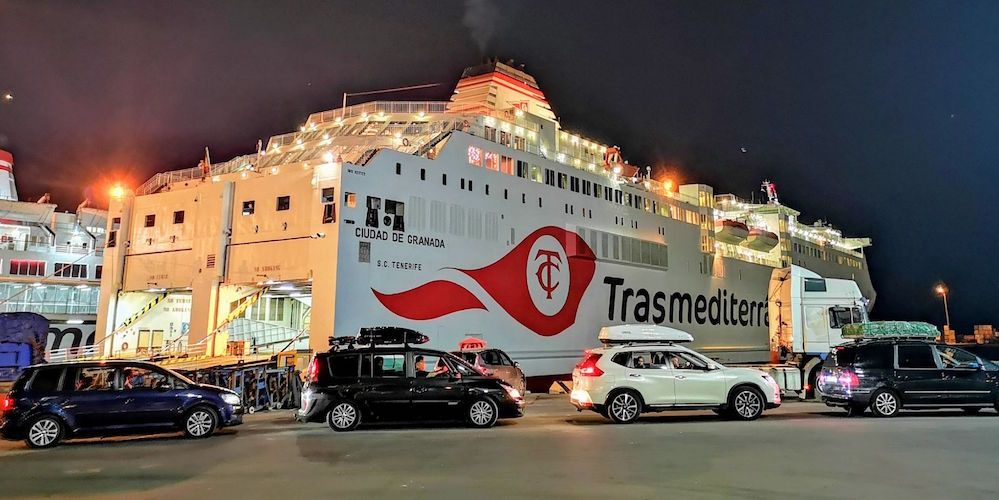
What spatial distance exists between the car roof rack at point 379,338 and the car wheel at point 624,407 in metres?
3.72

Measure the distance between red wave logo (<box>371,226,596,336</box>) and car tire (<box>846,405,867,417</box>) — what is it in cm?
1132

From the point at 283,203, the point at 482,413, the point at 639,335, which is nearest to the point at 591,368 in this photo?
the point at 482,413

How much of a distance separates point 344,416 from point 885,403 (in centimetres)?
918

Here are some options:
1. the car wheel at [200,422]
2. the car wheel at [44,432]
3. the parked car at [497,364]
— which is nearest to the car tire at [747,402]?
the parked car at [497,364]

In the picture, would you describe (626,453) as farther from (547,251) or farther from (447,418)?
(547,251)

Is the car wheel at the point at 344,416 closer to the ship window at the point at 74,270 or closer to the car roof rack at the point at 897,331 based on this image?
the car roof rack at the point at 897,331

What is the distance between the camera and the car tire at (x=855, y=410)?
1065 centimetres

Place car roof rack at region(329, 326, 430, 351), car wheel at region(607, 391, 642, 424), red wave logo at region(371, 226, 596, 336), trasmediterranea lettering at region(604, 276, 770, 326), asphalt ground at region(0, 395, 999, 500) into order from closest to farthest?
asphalt ground at region(0, 395, 999, 500) → car wheel at region(607, 391, 642, 424) → car roof rack at region(329, 326, 430, 351) → red wave logo at region(371, 226, 596, 336) → trasmediterranea lettering at region(604, 276, 770, 326)

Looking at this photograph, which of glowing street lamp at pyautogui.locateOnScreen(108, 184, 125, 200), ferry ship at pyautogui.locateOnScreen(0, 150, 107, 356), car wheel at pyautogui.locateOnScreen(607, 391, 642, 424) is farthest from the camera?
ferry ship at pyautogui.locateOnScreen(0, 150, 107, 356)

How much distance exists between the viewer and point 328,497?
16.8 feet

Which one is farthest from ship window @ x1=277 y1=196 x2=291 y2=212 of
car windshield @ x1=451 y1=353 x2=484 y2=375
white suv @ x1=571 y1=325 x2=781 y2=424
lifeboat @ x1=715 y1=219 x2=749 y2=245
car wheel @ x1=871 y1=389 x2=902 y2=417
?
lifeboat @ x1=715 y1=219 x2=749 y2=245

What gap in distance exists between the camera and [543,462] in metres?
6.52

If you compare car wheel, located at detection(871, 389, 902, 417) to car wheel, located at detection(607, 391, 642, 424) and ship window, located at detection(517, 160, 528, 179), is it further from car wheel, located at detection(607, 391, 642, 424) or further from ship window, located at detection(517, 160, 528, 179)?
ship window, located at detection(517, 160, 528, 179)

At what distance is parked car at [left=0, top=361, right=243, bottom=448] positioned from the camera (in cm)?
841
